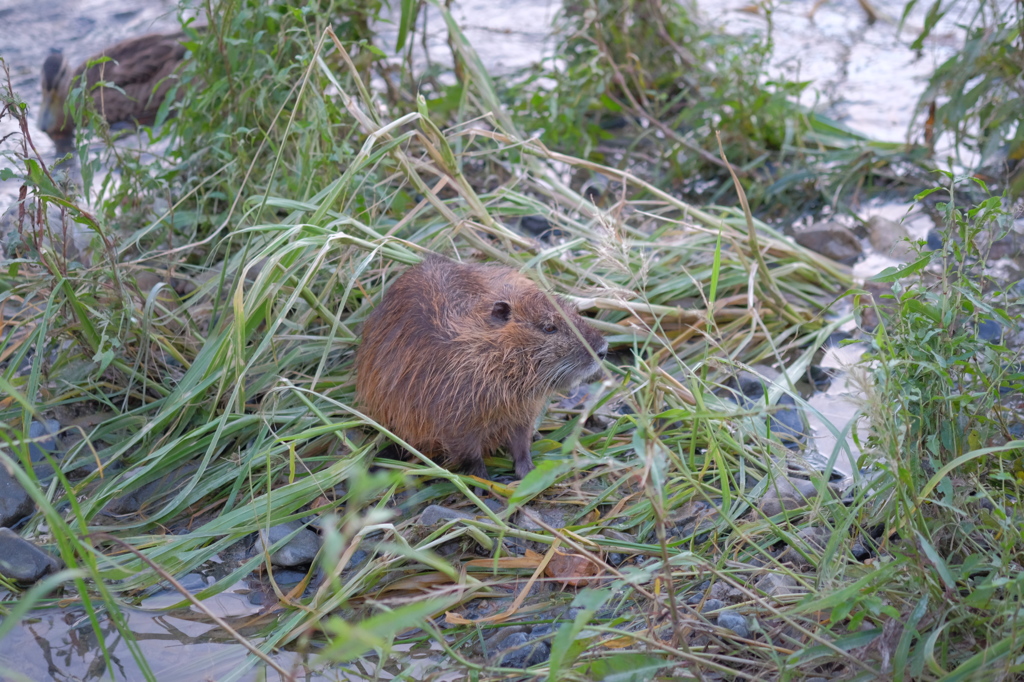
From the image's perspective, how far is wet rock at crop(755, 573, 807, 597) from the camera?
2.37 meters

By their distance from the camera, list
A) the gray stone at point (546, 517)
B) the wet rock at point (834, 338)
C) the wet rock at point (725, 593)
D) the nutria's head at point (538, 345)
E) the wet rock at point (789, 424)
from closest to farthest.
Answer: the wet rock at point (725, 593) → the gray stone at point (546, 517) → the nutria's head at point (538, 345) → the wet rock at point (789, 424) → the wet rock at point (834, 338)

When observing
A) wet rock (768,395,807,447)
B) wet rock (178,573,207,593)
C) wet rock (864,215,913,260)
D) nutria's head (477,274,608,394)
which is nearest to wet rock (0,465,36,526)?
wet rock (178,573,207,593)

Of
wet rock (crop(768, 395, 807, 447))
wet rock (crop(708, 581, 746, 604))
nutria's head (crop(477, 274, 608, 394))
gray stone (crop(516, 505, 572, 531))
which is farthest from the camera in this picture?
wet rock (crop(768, 395, 807, 447))

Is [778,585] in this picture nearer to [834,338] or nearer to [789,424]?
→ [789,424]

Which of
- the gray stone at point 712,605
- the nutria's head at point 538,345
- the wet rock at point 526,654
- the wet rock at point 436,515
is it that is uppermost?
the nutria's head at point 538,345

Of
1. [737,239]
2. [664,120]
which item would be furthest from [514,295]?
[664,120]

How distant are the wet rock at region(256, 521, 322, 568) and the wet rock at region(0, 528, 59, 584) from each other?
2.16 ft

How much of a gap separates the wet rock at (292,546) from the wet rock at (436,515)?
1.21 feet

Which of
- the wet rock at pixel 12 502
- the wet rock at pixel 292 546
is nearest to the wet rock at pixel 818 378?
the wet rock at pixel 292 546

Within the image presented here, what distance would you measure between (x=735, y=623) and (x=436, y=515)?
3.35 ft

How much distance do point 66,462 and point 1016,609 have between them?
3048mm

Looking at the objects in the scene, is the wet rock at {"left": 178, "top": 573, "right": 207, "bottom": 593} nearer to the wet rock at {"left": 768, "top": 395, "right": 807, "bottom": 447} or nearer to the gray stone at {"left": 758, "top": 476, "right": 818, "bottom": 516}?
the gray stone at {"left": 758, "top": 476, "right": 818, "bottom": 516}

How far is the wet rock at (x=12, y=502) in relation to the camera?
290 centimetres

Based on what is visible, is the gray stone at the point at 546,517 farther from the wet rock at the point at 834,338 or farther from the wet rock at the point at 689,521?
the wet rock at the point at 834,338
